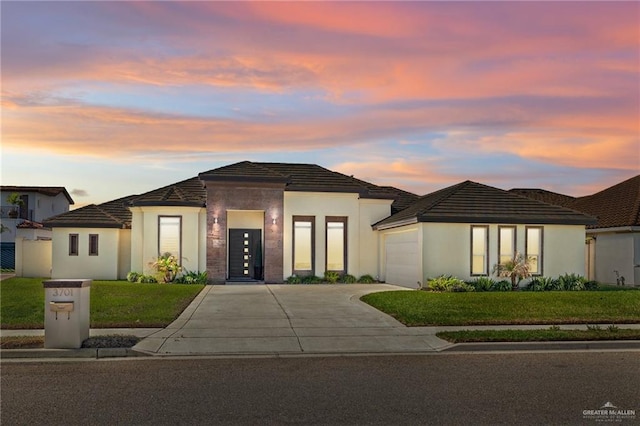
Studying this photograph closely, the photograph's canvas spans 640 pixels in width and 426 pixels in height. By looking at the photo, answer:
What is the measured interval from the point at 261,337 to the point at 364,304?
6942 mm

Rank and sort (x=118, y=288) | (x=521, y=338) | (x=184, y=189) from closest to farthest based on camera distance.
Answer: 1. (x=521, y=338)
2. (x=118, y=288)
3. (x=184, y=189)

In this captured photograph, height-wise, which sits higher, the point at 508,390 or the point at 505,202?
the point at 505,202

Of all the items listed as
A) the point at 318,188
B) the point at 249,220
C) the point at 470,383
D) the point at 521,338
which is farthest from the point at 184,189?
the point at 470,383

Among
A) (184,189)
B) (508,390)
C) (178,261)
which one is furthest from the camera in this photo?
(184,189)

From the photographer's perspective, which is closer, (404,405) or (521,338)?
(404,405)

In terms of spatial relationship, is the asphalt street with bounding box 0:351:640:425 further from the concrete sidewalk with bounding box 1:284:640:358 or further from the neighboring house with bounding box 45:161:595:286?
the neighboring house with bounding box 45:161:595:286

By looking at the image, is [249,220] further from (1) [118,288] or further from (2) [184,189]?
(1) [118,288]

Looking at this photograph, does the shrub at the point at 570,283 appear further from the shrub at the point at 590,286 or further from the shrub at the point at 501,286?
the shrub at the point at 501,286

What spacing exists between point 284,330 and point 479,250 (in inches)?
529

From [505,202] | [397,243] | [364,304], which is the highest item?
Answer: [505,202]

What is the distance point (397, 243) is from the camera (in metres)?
28.5

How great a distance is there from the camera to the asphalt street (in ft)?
25.8

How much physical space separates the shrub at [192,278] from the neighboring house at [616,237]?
703 inches

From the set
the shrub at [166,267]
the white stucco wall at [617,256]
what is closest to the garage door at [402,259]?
the shrub at [166,267]
